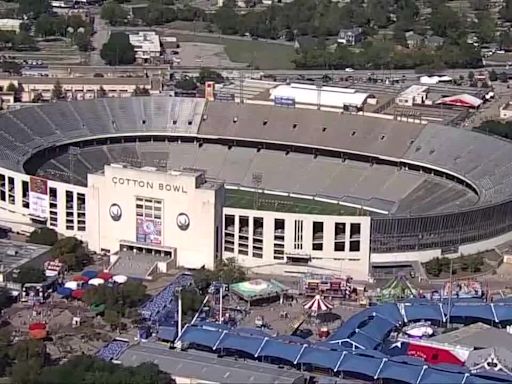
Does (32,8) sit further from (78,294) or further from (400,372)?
(400,372)

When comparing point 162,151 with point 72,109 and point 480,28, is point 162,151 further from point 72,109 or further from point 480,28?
point 480,28

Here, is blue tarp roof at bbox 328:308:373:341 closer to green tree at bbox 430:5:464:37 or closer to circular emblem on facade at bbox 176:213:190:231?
circular emblem on facade at bbox 176:213:190:231

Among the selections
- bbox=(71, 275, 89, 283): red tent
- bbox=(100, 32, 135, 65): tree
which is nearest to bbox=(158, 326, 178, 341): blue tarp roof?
bbox=(71, 275, 89, 283): red tent

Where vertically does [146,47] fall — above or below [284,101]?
below

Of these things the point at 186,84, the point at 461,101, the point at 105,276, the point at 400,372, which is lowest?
the point at 186,84

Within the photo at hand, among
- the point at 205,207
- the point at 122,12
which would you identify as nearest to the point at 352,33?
the point at 122,12

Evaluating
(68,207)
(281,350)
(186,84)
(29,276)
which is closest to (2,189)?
(68,207)
